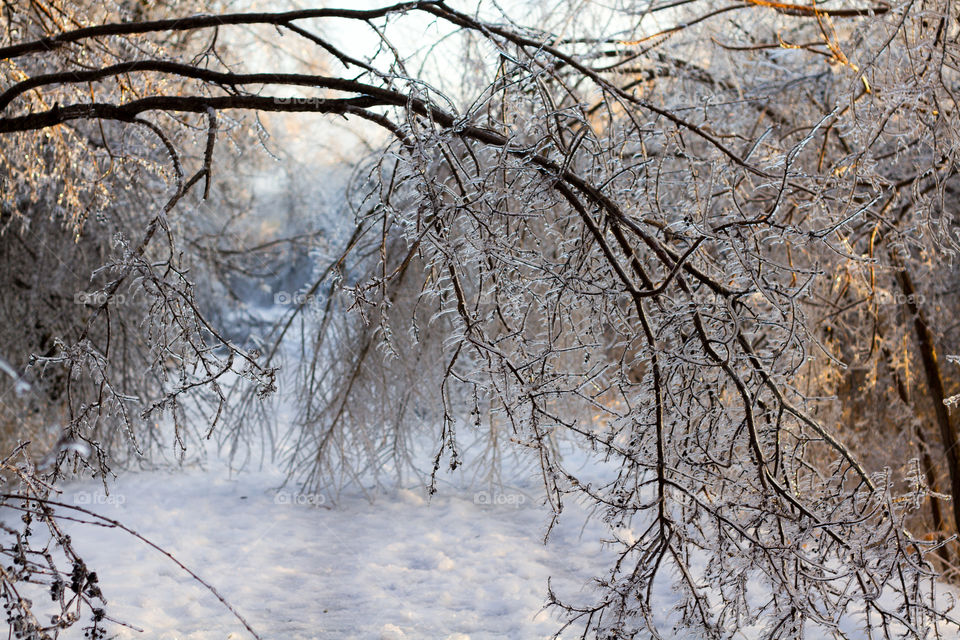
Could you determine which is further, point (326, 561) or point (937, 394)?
point (937, 394)

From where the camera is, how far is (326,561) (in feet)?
16.5

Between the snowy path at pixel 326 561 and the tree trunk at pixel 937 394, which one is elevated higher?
the tree trunk at pixel 937 394

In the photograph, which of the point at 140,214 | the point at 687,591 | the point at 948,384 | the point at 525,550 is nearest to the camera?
the point at 687,591

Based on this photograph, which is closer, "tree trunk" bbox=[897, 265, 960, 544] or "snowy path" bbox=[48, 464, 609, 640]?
"snowy path" bbox=[48, 464, 609, 640]

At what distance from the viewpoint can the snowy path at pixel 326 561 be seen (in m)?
4.02

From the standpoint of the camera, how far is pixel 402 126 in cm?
254

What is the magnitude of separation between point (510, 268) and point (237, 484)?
5018 millimetres

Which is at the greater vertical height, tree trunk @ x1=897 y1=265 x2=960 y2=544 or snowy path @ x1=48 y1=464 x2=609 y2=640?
tree trunk @ x1=897 y1=265 x2=960 y2=544

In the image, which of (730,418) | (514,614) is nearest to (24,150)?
(514,614)

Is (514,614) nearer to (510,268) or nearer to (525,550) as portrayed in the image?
(525,550)

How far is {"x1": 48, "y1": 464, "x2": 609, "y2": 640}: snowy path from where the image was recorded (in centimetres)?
402

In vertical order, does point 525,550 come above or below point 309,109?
below

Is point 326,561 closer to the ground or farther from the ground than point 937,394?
closer to the ground

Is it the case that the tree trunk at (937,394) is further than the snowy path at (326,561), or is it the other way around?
the tree trunk at (937,394)
